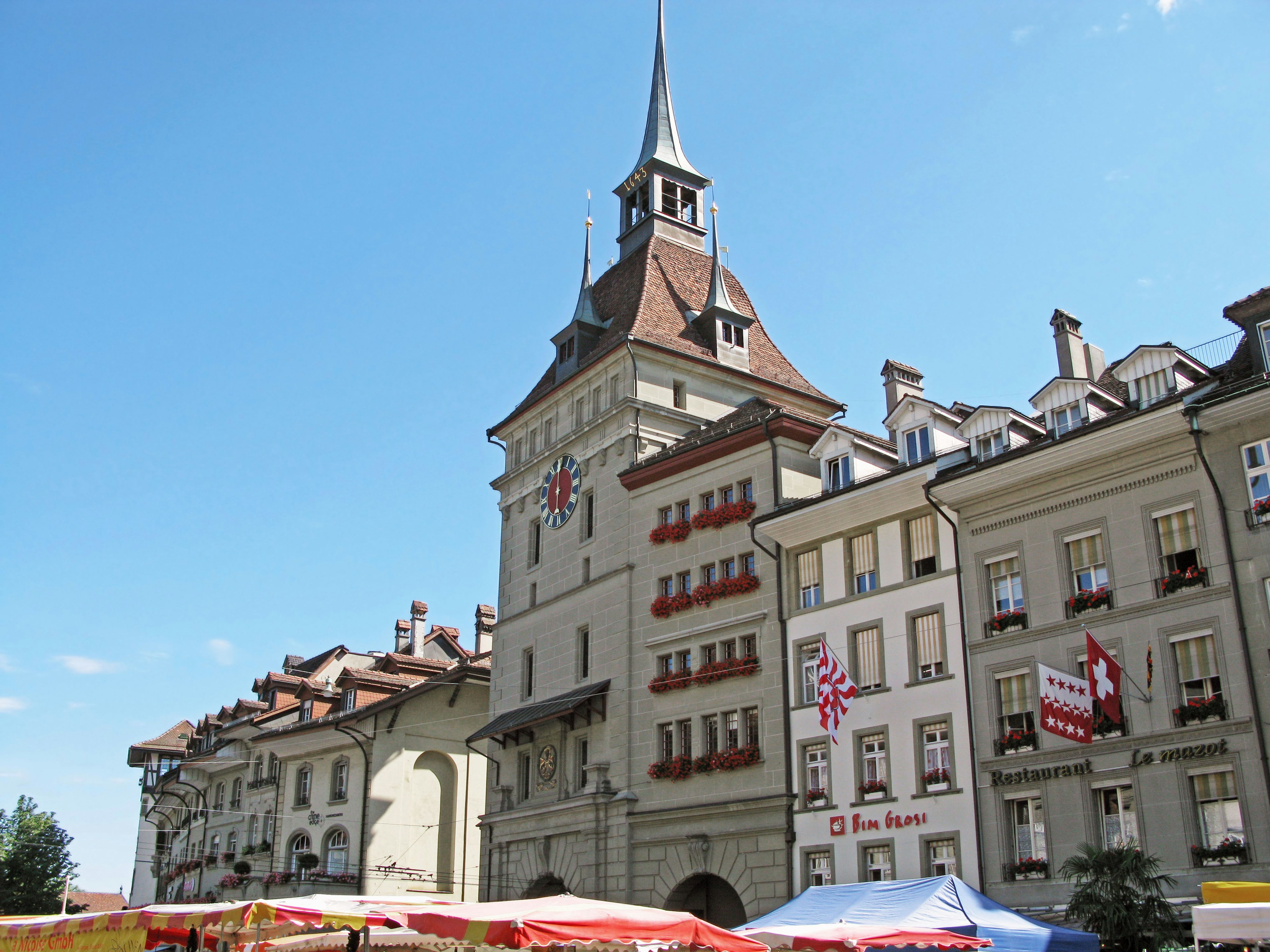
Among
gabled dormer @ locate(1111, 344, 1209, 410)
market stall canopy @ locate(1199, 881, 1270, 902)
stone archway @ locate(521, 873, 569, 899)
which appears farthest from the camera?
stone archway @ locate(521, 873, 569, 899)

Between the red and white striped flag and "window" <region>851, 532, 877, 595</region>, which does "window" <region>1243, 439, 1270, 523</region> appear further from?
the red and white striped flag

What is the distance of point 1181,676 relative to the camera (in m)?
27.8

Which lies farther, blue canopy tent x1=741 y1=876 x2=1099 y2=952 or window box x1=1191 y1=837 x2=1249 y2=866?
window box x1=1191 y1=837 x2=1249 y2=866

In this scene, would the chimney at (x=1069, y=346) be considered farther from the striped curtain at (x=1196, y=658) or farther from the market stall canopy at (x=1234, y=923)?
the market stall canopy at (x=1234, y=923)

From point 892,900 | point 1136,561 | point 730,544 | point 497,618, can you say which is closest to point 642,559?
point 730,544

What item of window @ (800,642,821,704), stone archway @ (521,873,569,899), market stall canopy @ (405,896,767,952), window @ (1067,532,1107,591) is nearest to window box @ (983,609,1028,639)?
window @ (1067,532,1107,591)

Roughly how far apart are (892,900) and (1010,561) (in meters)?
11.4

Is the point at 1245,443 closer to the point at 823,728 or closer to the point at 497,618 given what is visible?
the point at 823,728

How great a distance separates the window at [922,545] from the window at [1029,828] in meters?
6.59

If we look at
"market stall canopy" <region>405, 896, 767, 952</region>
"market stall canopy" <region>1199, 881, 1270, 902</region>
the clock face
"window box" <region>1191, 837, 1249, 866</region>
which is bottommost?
"market stall canopy" <region>405, 896, 767, 952</region>

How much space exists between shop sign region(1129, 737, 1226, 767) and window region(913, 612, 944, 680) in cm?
597

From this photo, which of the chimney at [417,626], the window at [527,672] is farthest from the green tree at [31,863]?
the window at [527,672]

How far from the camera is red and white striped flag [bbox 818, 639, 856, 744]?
3322 centimetres

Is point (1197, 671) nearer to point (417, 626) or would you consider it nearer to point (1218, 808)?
point (1218, 808)
